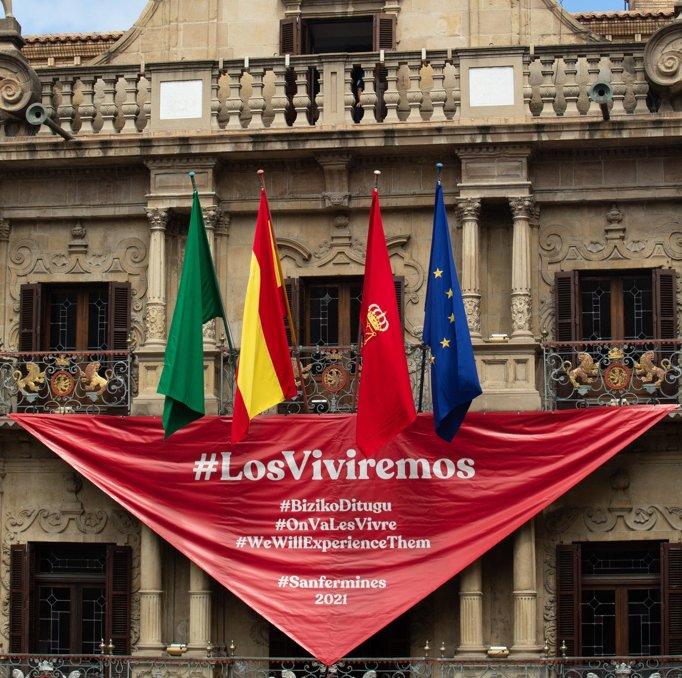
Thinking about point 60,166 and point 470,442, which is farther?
point 60,166

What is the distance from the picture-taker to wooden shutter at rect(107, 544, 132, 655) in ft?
84.3

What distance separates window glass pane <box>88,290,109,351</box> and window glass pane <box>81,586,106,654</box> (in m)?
3.60

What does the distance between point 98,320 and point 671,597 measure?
30.5 ft

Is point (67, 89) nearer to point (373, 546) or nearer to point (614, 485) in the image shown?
point (373, 546)

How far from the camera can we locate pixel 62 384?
26.2 metres

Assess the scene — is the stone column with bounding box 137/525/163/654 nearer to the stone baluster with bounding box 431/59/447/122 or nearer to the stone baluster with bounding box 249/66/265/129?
the stone baluster with bounding box 249/66/265/129

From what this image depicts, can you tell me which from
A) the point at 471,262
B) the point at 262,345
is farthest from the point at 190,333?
the point at 471,262

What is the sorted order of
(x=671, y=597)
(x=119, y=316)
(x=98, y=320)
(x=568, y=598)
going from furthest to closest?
(x=98, y=320) < (x=119, y=316) < (x=568, y=598) < (x=671, y=597)

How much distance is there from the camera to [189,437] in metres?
25.5

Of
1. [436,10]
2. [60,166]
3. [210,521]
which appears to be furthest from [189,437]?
[436,10]

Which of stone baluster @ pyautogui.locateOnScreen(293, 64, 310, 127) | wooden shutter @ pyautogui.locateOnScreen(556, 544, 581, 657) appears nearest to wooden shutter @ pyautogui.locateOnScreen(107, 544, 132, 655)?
wooden shutter @ pyautogui.locateOnScreen(556, 544, 581, 657)

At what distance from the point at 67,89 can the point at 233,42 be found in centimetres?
265

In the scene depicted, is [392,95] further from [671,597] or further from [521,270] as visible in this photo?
[671,597]

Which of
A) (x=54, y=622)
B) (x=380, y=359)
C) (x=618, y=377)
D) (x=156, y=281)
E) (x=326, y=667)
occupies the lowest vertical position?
(x=326, y=667)
